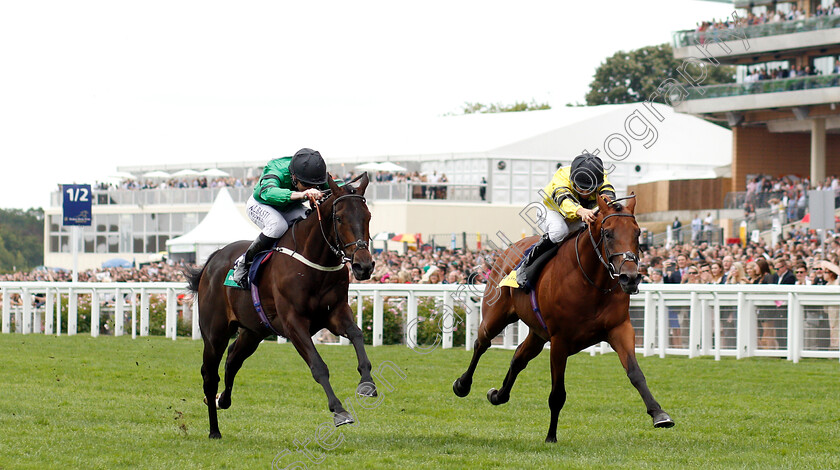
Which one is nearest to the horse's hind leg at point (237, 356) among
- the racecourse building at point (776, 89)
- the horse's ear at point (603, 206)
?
the horse's ear at point (603, 206)

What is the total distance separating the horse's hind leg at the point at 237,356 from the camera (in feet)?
26.5

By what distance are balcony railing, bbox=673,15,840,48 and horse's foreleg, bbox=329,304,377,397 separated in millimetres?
25482

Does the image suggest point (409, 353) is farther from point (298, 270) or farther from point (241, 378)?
point (298, 270)

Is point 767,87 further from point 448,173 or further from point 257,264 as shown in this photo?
point 257,264

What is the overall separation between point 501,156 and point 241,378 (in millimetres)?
30080

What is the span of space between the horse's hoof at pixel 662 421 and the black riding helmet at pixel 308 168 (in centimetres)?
274

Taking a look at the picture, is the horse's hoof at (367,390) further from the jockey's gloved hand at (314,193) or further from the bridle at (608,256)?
the bridle at (608,256)

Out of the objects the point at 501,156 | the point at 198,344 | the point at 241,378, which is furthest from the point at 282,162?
the point at 501,156

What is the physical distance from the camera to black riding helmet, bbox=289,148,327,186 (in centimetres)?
762

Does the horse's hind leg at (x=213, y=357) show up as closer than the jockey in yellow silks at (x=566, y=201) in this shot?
No

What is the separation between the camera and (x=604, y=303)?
7223 mm

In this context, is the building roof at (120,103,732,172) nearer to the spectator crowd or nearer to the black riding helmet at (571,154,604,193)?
the spectator crowd

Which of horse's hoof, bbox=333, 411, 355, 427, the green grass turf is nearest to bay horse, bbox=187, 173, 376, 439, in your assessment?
horse's hoof, bbox=333, 411, 355, 427

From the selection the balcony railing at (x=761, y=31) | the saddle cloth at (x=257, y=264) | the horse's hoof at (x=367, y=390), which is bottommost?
the horse's hoof at (x=367, y=390)
